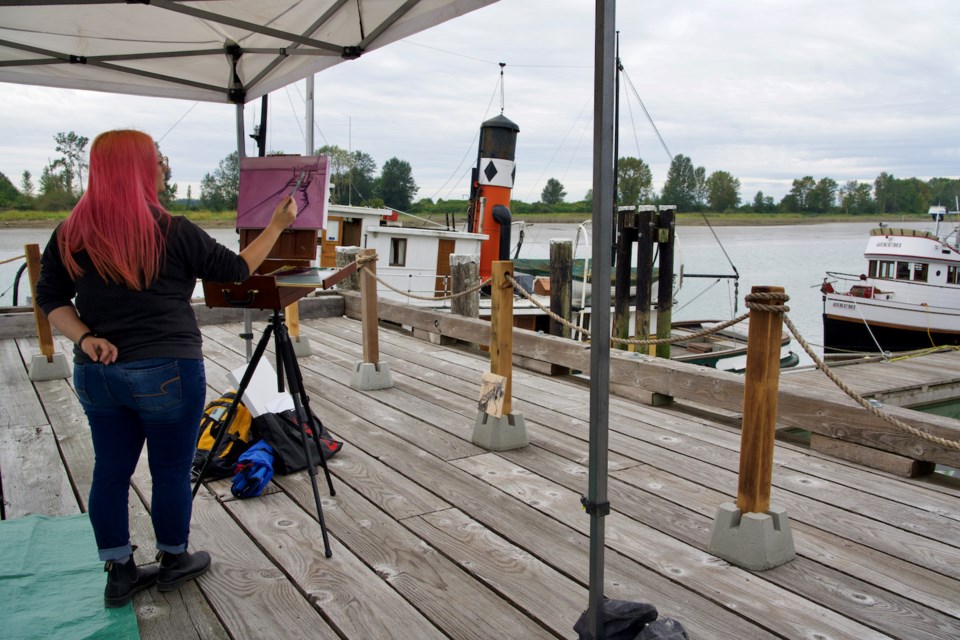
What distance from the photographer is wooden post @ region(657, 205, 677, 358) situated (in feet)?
35.1

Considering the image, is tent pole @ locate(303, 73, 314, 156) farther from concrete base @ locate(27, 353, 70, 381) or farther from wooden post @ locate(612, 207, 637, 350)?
concrete base @ locate(27, 353, 70, 381)

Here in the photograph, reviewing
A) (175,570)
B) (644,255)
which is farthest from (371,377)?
(644,255)

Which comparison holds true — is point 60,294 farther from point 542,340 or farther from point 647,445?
point 542,340

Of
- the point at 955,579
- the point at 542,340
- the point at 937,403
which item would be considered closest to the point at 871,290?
the point at 937,403

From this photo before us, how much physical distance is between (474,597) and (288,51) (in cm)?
333

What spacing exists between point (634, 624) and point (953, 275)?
18746 mm

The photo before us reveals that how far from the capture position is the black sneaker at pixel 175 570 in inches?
100

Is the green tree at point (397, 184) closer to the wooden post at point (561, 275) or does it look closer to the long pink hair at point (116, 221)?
the wooden post at point (561, 275)

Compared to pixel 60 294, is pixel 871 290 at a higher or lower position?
lower

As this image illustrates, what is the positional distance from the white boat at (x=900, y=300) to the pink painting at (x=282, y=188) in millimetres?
15801

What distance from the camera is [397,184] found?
36.9 m

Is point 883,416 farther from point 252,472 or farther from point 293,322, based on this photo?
point 293,322

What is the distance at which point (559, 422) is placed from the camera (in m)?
4.76

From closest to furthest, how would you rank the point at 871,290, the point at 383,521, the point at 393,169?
the point at 383,521 → the point at 871,290 → the point at 393,169
